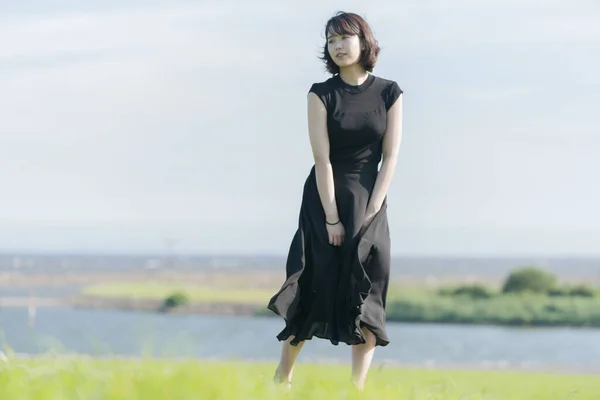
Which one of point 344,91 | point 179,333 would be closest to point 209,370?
point 179,333

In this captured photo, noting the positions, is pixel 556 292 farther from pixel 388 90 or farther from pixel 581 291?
pixel 388 90

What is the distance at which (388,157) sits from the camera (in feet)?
14.9

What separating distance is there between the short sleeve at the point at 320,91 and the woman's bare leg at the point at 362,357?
45.3 inches

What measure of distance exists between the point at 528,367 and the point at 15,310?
113 ft

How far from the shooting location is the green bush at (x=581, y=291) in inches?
1006

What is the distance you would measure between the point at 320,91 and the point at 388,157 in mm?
463

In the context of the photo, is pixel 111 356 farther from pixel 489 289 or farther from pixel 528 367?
pixel 489 289

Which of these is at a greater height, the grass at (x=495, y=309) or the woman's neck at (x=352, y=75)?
the woman's neck at (x=352, y=75)

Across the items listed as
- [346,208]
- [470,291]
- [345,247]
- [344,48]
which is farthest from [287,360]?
[470,291]

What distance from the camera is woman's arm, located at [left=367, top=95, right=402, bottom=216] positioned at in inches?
178

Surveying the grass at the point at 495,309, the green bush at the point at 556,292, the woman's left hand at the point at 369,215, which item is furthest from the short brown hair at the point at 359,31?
the green bush at the point at 556,292

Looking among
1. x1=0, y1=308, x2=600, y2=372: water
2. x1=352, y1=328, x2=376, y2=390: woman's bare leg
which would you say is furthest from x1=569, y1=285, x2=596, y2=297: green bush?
x1=352, y1=328, x2=376, y2=390: woman's bare leg

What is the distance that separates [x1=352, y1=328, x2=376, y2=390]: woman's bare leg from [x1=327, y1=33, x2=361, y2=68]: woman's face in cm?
133

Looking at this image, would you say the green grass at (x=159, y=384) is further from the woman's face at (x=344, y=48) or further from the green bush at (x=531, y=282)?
the green bush at (x=531, y=282)
